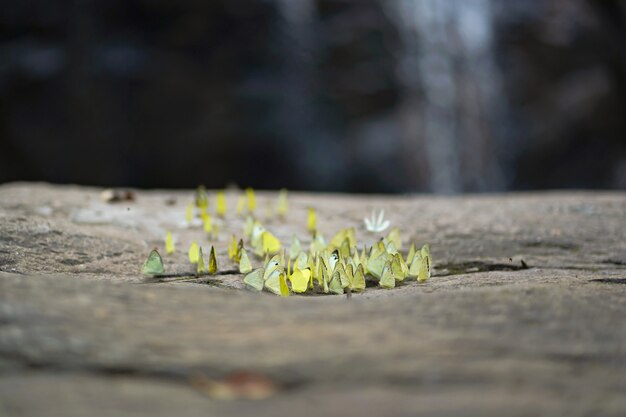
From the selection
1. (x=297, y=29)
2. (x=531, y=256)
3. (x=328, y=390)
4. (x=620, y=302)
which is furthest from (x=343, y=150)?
(x=328, y=390)

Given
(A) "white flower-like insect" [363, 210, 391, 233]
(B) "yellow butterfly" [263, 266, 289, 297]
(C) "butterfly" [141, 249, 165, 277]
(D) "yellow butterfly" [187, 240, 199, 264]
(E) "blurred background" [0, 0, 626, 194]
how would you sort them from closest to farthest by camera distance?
(B) "yellow butterfly" [263, 266, 289, 297] → (C) "butterfly" [141, 249, 165, 277] → (D) "yellow butterfly" [187, 240, 199, 264] → (A) "white flower-like insect" [363, 210, 391, 233] → (E) "blurred background" [0, 0, 626, 194]

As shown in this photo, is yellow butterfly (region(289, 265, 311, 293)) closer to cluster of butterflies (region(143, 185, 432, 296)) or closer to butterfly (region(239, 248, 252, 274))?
cluster of butterflies (region(143, 185, 432, 296))

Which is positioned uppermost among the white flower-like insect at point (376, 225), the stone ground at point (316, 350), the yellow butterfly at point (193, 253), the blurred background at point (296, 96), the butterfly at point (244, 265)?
the blurred background at point (296, 96)

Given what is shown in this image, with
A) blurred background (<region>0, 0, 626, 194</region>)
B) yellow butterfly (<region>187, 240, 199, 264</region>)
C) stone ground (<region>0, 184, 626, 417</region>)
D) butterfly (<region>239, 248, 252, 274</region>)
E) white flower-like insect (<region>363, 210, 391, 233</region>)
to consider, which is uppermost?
blurred background (<region>0, 0, 626, 194</region>)

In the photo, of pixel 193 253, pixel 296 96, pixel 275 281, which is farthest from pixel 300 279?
pixel 296 96

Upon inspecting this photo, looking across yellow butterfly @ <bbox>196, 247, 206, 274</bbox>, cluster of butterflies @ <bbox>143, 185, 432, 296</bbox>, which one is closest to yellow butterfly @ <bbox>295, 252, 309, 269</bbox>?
cluster of butterflies @ <bbox>143, 185, 432, 296</bbox>

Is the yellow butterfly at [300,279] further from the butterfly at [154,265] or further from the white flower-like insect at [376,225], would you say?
the white flower-like insect at [376,225]

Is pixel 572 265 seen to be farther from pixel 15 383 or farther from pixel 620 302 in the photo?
pixel 15 383

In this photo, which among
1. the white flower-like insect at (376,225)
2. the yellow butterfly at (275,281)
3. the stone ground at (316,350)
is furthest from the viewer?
the white flower-like insect at (376,225)

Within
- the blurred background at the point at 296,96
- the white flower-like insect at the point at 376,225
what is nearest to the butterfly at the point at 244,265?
the white flower-like insect at the point at 376,225

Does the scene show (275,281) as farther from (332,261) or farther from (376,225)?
(376,225)
